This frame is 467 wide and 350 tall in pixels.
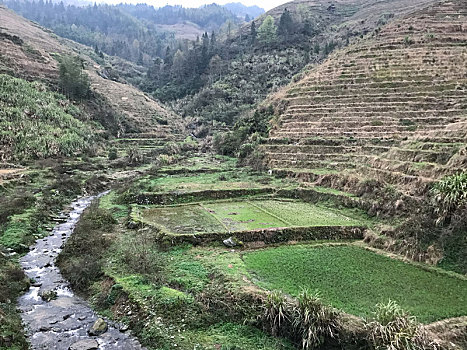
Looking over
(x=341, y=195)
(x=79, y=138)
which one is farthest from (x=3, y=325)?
(x=79, y=138)

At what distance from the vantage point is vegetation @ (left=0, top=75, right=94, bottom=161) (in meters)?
44.8

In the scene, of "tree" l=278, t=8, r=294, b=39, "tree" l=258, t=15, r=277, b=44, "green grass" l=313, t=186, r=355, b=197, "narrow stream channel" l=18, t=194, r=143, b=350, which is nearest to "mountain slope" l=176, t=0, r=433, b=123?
"tree" l=278, t=8, r=294, b=39

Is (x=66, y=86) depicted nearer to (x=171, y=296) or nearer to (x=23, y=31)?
(x=23, y=31)

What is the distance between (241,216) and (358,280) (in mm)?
11201

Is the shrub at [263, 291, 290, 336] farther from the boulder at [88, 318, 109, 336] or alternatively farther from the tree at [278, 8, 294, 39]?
the tree at [278, 8, 294, 39]

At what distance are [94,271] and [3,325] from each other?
5.42 meters

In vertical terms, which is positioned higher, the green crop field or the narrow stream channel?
Result: the green crop field

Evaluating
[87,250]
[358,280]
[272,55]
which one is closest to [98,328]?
[87,250]

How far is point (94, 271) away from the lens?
61.8 ft

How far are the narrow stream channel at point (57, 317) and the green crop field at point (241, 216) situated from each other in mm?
7248

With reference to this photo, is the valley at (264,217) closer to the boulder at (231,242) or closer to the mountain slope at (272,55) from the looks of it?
the boulder at (231,242)

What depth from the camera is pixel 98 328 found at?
1479 centimetres

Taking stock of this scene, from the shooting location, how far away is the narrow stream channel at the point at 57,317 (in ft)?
45.9

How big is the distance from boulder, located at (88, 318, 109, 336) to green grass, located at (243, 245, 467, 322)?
7132mm
